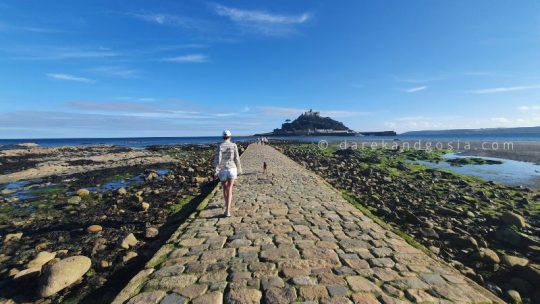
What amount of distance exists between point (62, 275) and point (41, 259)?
74.2 inches

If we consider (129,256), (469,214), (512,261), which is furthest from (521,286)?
(129,256)

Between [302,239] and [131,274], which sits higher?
[302,239]

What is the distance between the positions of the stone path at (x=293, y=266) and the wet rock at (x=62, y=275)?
149 centimetres

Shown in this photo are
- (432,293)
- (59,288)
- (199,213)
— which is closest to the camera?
(432,293)

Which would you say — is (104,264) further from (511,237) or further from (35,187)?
(35,187)

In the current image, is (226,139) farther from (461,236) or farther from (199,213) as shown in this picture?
(461,236)

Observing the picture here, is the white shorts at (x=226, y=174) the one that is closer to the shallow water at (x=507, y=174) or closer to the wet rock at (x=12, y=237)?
the wet rock at (x=12, y=237)

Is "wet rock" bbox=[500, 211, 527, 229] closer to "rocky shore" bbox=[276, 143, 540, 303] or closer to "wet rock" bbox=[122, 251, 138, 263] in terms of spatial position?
"rocky shore" bbox=[276, 143, 540, 303]

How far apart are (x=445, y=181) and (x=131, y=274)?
17678 mm

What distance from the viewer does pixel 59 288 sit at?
16.8 ft

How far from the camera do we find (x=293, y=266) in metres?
4.94

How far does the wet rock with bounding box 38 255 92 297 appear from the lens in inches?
199

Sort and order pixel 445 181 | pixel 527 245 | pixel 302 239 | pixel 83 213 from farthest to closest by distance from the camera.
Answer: pixel 445 181 → pixel 83 213 → pixel 527 245 → pixel 302 239

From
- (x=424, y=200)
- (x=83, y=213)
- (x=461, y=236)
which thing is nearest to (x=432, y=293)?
(x=461, y=236)
